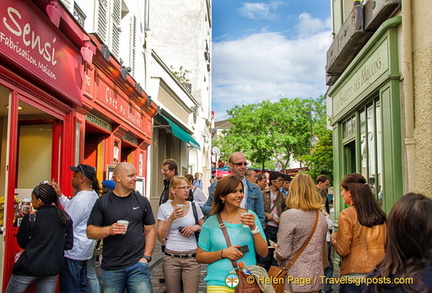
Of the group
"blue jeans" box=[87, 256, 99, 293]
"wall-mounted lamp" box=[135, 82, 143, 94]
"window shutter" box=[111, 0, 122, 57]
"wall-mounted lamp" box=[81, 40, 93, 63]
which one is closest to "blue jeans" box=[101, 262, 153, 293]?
"blue jeans" box=[87, 256, 99, 293]

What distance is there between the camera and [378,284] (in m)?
2.13

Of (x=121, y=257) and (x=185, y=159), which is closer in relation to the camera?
(x=121, y=257)

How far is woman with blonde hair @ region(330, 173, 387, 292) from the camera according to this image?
3.76m

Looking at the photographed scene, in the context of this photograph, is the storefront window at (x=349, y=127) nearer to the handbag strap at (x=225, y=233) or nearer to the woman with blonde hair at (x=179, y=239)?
the woman with blonde hair at (x=179, y=239)

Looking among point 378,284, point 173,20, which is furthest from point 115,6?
point 173,20

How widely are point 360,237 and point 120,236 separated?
2.16 metres

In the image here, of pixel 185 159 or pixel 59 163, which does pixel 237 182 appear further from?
pixel 185 159

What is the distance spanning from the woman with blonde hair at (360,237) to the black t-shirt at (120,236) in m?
1.84

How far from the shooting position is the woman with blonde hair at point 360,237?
376cm

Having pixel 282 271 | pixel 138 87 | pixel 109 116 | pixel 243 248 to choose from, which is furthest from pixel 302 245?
pixel 138 87

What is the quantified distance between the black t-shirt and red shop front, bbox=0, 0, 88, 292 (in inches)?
67.8

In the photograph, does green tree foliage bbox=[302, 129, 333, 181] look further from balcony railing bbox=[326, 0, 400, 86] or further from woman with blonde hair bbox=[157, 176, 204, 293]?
woman with blonde hair bbox=[157, 176, 204, 293]

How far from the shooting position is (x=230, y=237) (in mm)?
3641

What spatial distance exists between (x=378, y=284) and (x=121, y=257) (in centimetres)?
268
